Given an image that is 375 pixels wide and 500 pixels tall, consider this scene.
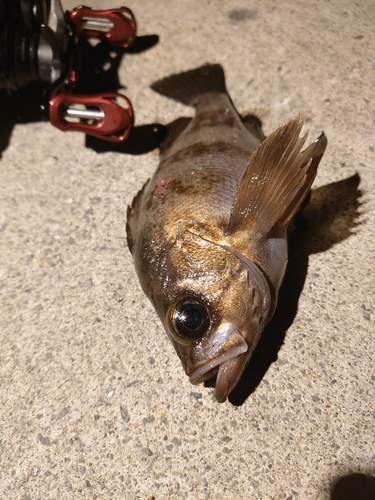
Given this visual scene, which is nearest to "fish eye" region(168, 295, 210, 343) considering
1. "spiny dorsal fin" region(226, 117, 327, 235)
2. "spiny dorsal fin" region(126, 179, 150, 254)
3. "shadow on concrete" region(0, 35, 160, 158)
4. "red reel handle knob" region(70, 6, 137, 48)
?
"spiny dorsal fin" region(226, 117, 327, 235)

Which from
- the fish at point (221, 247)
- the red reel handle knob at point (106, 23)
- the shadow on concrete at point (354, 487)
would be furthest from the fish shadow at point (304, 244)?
the red reel handle knob at point (106, 23)

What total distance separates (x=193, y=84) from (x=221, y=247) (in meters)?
1.26

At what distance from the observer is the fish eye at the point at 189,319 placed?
1.36 m

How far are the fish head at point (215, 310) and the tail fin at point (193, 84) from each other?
117 centimetres

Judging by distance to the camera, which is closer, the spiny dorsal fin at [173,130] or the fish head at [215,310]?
the fish head at [215,310]

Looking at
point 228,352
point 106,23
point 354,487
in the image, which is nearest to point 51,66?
point 106,23

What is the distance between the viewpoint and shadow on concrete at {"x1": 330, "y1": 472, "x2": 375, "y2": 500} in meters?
1.55

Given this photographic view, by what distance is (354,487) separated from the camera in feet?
5.12

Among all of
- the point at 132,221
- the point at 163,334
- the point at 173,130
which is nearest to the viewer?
the point at 132,221

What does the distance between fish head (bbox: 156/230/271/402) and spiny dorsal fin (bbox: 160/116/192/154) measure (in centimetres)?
90

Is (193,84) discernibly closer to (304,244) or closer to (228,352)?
(304,244)

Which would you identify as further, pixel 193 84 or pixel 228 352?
pixel 193 84

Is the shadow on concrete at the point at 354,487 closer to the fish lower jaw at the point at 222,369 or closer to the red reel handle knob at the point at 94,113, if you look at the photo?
the fish lower jaw at the point at 222,369

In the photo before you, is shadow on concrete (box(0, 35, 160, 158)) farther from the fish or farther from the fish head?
the fish head
